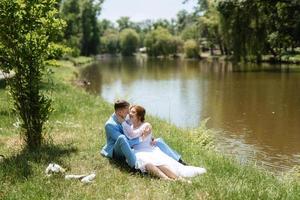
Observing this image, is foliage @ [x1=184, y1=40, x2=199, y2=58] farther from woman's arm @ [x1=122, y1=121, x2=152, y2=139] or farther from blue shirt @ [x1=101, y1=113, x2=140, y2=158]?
woman's arm @ [x1=122, y1=121, x2=152, y2=139]

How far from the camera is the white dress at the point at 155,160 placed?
8.73 m

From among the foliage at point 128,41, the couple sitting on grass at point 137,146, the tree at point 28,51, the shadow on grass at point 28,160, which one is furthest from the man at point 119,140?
the foliage at point 128,41

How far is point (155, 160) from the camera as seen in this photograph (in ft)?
29.2

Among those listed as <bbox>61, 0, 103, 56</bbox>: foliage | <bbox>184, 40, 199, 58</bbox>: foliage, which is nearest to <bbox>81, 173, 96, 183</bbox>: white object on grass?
<bbox>61, 0, 103, 56</bbox>: foliage

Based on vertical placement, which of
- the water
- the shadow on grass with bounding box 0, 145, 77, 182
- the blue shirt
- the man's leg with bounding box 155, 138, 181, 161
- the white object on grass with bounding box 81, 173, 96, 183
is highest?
the blue shirt

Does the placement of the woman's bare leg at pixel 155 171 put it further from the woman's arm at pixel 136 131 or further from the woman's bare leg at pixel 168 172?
the woman's arm at pixel 136 131

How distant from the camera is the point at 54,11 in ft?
34.8

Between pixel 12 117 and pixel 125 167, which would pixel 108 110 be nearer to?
pixel 12 117

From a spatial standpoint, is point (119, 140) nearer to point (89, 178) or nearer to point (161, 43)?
point (89, 178)

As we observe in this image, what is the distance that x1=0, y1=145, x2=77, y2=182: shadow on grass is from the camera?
27.8 feet

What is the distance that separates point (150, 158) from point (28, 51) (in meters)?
3.42

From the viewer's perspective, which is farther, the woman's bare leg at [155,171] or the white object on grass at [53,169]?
the white object on grass at [53,169]

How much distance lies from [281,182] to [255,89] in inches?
1036

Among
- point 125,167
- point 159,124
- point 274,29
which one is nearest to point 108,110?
point 159,124
